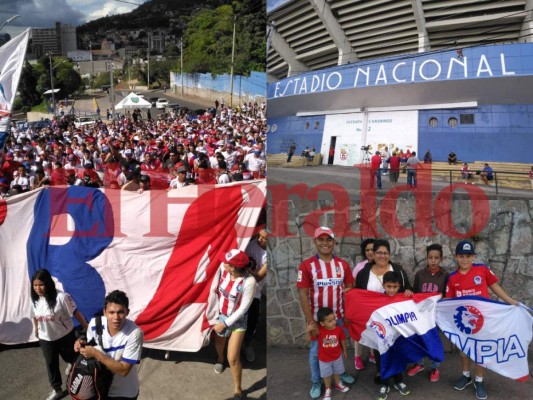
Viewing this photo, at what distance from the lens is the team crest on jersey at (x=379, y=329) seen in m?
3.52

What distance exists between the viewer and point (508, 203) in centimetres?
436

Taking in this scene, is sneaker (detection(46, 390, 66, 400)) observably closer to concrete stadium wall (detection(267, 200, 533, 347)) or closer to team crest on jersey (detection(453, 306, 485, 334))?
concrete stadium wall (detection(267, 200, 533, 347))

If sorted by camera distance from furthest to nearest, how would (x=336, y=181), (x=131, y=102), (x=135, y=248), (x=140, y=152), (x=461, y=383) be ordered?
1. (x=131, y=102)
2. (x=140, y=152)
3. (x=336, y=181)
4. (x=135, y=248)
5. (x=461, y=383)

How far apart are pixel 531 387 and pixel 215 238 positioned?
285 centimetres

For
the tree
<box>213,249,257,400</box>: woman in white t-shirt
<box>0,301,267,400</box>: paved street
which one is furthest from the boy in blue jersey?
the tree

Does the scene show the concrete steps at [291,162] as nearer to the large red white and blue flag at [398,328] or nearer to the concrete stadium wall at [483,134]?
the concrete stadium wall at [483,134]

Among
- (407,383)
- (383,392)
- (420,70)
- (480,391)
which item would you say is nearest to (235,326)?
(383,392)

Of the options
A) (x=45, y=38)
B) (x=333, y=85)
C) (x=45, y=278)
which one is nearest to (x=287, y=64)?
(x=333, y=85)

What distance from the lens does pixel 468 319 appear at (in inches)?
141

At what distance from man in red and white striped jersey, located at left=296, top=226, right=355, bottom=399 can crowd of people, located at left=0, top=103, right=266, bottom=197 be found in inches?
92.3

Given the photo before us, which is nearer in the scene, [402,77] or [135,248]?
[135,248]

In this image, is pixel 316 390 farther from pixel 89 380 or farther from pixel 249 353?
pixel 89 380

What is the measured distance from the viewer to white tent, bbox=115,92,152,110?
12391mm

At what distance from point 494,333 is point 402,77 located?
2.48 metres
